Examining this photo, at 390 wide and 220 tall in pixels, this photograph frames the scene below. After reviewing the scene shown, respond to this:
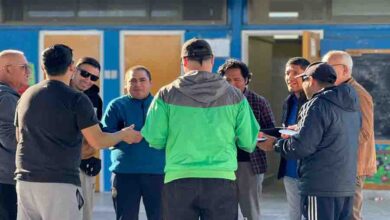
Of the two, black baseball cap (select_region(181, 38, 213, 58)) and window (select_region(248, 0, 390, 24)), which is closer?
black baseball cap (select_region(181, 38, 213, 58))

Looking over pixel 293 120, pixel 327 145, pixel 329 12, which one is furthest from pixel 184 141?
pixel 329 12

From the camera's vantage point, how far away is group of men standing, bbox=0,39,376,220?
477 centimetres

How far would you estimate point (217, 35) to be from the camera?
9.92m

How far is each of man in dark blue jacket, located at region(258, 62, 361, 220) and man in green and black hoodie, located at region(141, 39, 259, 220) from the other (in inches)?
24.6

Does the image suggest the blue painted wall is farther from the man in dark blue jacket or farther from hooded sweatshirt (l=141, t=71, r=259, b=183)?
hooded sweatshirt (l=141, t=71, r=259, b=183)

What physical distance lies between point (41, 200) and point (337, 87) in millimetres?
2270

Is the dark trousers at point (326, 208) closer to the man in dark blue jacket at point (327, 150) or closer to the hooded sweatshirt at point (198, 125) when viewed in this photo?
the man in dark blue jacket at point (327, 150)

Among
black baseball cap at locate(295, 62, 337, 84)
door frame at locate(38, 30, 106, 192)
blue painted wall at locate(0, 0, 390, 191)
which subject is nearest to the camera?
black baseball cap at locate(295, 62, 337, 84)

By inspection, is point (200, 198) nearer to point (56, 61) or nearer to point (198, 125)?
point (198, 125)

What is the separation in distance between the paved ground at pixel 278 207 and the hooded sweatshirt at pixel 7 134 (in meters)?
3.16

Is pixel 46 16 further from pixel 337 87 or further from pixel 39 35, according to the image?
pixel 337 87

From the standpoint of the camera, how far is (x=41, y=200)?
4.77 m

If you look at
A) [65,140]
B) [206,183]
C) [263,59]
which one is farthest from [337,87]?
[263,59]

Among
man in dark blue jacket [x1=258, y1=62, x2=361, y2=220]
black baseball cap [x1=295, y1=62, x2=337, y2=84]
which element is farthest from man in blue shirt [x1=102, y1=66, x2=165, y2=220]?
black baseball cap [x1=295, y1=62, x2=337, y2=84]
